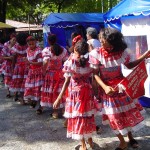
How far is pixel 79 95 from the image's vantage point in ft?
14.0

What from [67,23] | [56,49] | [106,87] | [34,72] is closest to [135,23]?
[56,49]

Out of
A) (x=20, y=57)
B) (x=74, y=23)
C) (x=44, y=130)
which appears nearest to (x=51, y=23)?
(x=74, y=23)

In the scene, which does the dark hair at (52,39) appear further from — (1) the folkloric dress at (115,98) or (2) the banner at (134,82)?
(2) the banner at (134,82)

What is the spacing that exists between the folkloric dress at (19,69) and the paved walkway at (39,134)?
842mm

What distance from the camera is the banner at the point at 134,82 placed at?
148 inches

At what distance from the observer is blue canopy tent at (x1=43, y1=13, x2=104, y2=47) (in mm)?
12680

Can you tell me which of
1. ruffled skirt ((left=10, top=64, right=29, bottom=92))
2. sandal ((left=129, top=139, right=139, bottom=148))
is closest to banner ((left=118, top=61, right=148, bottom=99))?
sandal ((left=129, top=139, right=139, bottom=148))

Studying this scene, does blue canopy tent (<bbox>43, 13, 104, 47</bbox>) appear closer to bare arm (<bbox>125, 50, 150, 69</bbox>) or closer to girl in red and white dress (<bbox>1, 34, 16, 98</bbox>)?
girl in red and white dress (<bbox>1, 34, 16, 98</bbox>)

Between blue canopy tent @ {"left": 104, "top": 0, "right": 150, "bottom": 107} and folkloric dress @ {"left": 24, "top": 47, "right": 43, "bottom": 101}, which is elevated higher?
blue canopy tent @ {"left": 104, "top": 0, "right": 150, "bottom": 107}

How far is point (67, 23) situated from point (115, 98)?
356 inches

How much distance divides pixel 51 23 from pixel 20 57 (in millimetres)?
5631

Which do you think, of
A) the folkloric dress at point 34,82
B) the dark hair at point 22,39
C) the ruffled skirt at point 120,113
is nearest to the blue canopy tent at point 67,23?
the dark hair at point 22,39

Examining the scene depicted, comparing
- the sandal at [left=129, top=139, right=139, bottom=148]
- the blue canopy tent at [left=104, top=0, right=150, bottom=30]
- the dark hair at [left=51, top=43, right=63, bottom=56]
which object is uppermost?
the blue canopy tent at [left=104, top=0, right=150, bottom=30]

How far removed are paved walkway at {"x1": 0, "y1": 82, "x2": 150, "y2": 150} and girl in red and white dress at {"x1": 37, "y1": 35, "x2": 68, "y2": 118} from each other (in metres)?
0.41
